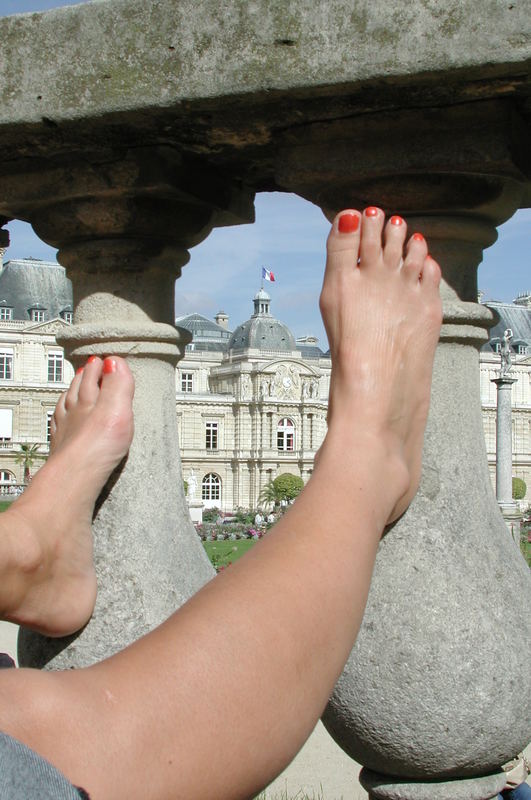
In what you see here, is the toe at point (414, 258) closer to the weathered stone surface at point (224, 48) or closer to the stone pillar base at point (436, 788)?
the weathered stone surface at point (224, 48)

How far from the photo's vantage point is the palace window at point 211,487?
4509cm

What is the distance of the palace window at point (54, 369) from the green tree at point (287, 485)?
11.1 m

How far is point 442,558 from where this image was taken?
1.62 m

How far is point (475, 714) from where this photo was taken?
1.56 meters

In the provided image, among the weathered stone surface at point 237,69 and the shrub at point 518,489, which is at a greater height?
the weathered stone surface at point 237,69

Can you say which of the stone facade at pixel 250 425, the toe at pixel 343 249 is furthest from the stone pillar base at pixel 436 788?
the stone facade at pixel 250 425

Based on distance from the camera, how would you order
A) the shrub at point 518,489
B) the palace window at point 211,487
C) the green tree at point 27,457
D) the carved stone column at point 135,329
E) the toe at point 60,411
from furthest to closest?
the palace window at point 211,487 < the shrub at point 518,489 < the green tree at point 27,457 < the toe at point 60,411 < the carved stone column at point 135,329

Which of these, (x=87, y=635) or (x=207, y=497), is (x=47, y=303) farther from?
(x=87, y=635)

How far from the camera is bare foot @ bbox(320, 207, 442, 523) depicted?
4.92 ft

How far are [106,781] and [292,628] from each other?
25 centimetres

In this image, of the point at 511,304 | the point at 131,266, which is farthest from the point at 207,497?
the point at 131,266

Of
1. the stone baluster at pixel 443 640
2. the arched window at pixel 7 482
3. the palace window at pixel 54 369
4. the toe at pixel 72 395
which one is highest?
the palace window at pixel 54 369

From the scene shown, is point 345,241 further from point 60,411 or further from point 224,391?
point 224,391

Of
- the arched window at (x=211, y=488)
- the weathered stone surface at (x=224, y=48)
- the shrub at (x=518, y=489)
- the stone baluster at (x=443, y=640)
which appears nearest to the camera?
the weathered stone surface at (x=224, y=48)
